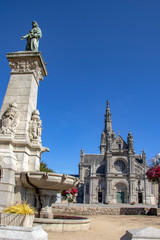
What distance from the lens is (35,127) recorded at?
30.9ft

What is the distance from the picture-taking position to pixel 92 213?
21000mm

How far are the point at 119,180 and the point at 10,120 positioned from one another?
54.0m

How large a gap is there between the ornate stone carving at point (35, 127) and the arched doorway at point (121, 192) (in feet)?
174

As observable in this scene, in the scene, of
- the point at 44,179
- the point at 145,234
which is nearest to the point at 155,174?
the point at 44,179

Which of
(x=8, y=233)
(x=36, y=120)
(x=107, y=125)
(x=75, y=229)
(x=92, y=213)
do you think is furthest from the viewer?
(x=107, y=125)

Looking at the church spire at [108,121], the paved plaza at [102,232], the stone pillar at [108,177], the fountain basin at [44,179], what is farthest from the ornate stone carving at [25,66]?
the church spire at [108,121]

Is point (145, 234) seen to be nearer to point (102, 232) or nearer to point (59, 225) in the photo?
point (59, 225)

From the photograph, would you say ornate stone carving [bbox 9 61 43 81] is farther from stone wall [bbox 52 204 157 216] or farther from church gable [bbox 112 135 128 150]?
church gable [bbox 112 135 128 150]

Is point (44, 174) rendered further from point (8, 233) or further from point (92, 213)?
point (92, 213)

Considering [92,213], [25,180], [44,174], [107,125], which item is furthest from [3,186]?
[107,125]

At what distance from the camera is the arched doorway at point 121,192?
56.6m

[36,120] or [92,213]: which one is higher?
[36,120]

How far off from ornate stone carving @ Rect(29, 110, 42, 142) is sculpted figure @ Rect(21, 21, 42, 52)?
383cm

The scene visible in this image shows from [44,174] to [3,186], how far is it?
1533mm
